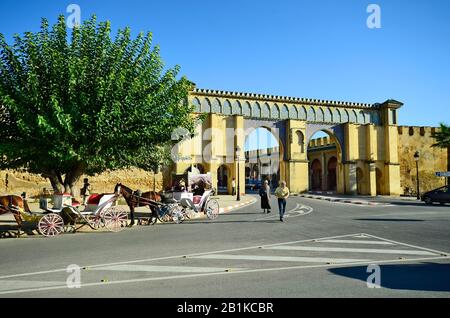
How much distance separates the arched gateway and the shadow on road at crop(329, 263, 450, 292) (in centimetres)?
2610

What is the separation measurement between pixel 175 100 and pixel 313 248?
9094 mm

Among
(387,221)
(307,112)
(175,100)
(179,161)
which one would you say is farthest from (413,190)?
(175,100)

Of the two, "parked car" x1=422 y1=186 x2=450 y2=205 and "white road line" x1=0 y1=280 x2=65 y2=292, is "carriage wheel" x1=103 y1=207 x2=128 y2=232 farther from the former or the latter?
"parked car" x1=422 y1=186 x2=450 y2=205

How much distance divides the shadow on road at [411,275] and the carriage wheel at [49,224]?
8664 mm

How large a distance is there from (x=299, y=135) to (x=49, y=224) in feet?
95.6

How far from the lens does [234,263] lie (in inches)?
255

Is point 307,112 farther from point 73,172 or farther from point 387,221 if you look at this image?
point 73,172

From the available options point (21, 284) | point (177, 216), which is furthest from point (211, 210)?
point (21, 284)

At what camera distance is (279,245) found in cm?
831

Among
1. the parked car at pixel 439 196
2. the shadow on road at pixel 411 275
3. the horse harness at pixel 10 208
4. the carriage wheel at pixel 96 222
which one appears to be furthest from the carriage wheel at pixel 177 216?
the parked car at pixel 439 196

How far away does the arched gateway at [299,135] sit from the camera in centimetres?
3309

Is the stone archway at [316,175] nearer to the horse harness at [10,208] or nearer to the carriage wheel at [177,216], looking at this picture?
the carriage wheel at [177,216]

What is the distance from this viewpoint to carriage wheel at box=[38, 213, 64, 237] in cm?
1068

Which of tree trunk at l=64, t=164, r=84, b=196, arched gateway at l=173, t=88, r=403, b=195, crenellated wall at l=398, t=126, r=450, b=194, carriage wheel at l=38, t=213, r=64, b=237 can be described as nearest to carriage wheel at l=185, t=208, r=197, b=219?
tree trunk at l=64, t=164, r=84, b=196
